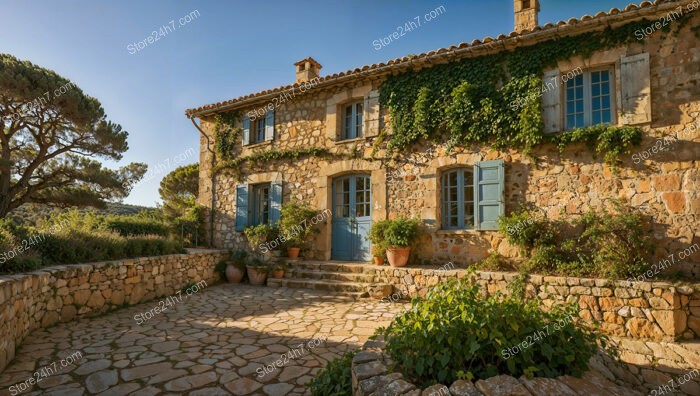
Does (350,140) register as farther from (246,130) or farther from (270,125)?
(246,130)

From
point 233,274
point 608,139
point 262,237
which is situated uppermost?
point 608,139

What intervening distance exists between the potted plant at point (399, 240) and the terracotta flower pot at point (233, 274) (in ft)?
12.0

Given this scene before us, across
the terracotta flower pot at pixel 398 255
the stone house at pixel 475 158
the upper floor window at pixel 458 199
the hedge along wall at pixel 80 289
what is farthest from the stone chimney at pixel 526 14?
the hedge along wall at pixel 80 289

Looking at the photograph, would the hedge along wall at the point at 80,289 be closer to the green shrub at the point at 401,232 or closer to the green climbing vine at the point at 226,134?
the green climbing vine at the point at 226,134

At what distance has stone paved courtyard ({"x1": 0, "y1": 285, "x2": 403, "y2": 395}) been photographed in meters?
3.11

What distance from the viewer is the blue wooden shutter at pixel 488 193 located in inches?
266

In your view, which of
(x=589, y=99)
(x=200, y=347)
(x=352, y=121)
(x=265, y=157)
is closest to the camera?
(x=200, y=347)

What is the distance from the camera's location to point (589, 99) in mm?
6367

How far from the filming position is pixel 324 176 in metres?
8.66

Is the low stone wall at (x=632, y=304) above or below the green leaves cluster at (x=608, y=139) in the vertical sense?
below

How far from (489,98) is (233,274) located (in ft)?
22.5

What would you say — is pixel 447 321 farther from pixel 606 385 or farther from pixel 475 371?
pixel 606 385

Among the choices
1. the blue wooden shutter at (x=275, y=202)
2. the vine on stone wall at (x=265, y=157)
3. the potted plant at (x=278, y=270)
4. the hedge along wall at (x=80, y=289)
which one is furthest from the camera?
the blue wooden shutter at (x=275, y=202)

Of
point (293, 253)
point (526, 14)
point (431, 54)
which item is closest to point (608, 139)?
point (526, 14)
